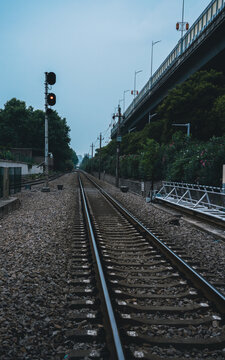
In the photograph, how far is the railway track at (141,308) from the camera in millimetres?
2916

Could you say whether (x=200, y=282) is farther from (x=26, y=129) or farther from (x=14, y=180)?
(x=26, y=129)

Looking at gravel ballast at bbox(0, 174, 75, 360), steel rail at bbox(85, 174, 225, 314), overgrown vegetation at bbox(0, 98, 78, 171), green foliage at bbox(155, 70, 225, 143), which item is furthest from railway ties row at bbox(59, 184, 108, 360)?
overgrown vegetation at bbox(0, 98, 78, 171)

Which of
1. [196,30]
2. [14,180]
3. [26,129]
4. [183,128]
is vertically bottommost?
[14,180]

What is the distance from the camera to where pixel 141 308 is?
3.67 meters

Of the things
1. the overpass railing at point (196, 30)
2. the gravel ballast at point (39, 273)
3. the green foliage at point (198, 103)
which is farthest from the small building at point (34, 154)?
the gravel ballast at point (39, 273)

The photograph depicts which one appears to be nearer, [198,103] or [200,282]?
[200,282]

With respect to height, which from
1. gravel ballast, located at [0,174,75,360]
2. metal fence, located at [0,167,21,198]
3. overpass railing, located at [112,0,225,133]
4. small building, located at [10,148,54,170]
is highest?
overpass railing, located at [112,0,225,133]

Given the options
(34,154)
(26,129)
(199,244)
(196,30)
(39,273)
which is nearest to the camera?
(39,273)

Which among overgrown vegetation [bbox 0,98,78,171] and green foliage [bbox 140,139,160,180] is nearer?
green foliage [bbox 140,139,160,180]

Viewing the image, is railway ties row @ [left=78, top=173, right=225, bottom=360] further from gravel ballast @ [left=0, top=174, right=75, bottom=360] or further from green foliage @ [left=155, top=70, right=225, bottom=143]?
green foliage @ [left=155, top=70, right=225, bottom=143]

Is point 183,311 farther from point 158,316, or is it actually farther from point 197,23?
point 197,23

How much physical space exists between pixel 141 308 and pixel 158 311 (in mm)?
216

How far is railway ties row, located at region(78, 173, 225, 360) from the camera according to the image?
2.96m

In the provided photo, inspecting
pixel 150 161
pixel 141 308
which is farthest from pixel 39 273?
pixel 150 161
